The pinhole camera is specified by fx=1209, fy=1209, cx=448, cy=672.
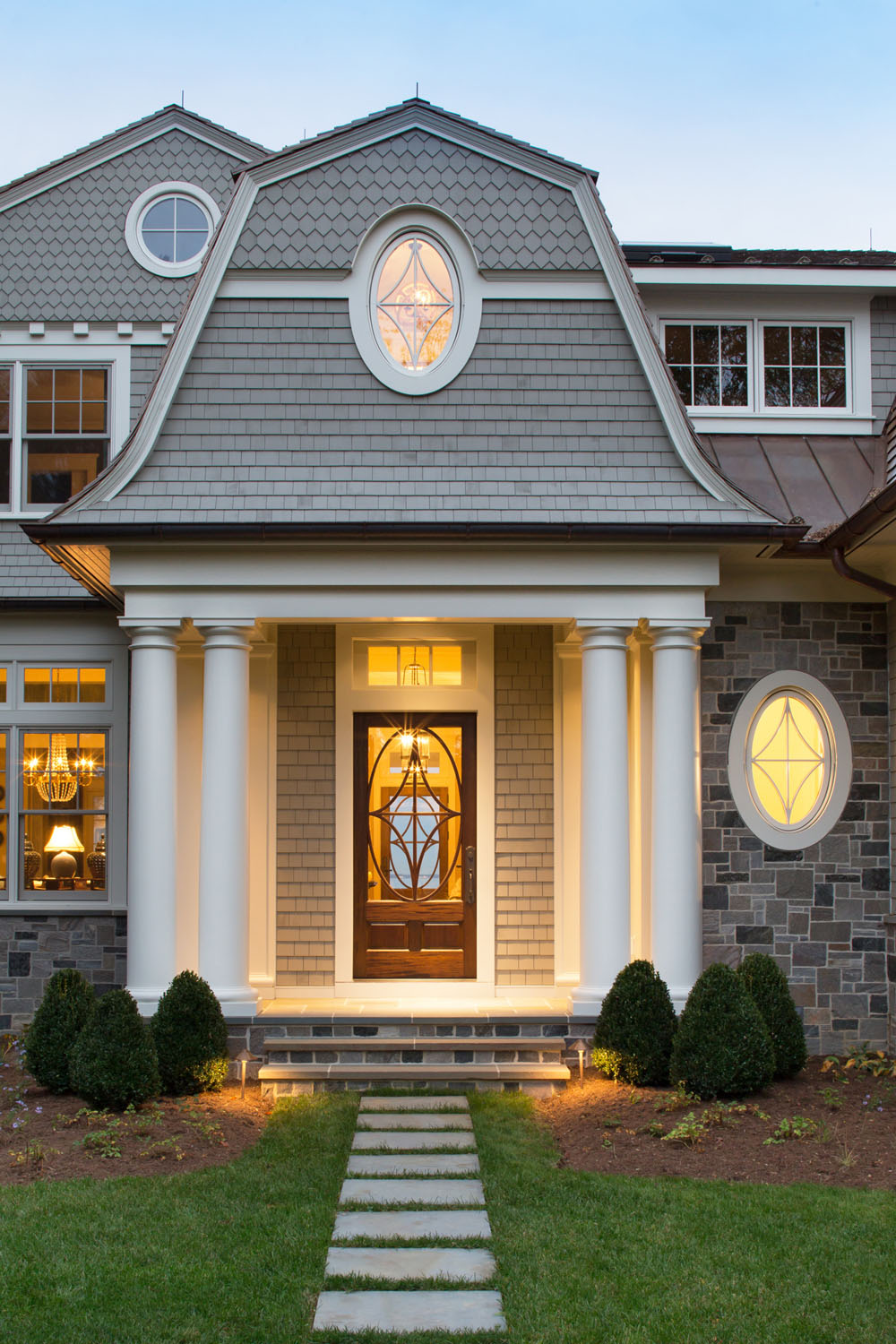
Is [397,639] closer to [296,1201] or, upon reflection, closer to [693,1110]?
[693,1110]

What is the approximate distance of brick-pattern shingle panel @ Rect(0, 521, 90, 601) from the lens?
10.5m

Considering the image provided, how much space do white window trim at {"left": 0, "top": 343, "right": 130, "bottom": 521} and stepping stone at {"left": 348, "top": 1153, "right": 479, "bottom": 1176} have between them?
22.4ft

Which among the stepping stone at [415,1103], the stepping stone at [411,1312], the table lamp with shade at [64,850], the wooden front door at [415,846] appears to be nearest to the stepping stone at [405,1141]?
the stepping stone at [415,1103]

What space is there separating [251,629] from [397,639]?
182 centimetres

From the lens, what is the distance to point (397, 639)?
10.2 meters

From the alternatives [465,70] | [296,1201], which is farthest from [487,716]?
[465,70]

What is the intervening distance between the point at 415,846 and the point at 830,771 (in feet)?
11.0

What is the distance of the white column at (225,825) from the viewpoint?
8.31 m

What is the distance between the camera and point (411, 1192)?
6023 millimetres

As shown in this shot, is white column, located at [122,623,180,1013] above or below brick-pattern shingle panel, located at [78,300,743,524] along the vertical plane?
below

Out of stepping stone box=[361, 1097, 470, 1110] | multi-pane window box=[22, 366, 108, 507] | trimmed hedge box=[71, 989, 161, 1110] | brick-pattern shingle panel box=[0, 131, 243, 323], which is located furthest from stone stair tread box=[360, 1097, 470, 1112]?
brick-pattern shingle panel box=[0, 131, 243, 323]

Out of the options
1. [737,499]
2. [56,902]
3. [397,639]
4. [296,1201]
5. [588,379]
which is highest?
[588,379]

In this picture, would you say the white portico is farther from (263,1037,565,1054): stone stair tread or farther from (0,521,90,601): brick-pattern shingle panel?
(0,521,90,601): brick-pattern shingle panel

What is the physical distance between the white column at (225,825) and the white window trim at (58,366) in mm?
3420
